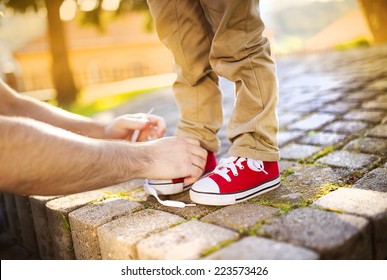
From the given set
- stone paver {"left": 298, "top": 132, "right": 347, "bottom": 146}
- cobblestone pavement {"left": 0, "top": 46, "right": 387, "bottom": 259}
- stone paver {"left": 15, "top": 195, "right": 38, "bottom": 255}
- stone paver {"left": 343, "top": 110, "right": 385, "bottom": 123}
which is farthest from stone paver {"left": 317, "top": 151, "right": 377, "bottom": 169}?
stone paver {"left": 15, "top": 195, "right": 38, "bottom": 255}

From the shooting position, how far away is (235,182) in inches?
59.1

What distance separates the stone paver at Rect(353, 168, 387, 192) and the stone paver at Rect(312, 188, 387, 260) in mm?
59

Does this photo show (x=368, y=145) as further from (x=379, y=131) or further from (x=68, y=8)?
(x=68, y=8)

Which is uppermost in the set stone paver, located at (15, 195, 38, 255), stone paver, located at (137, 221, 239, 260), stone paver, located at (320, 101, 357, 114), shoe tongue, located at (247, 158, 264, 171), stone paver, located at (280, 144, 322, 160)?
shoe tongue, located at (247, 158, 264, 171)

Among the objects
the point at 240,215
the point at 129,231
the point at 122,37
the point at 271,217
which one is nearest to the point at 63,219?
the point at 129,231

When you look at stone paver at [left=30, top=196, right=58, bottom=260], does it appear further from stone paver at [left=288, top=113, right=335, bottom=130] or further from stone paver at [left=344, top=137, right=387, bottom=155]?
stone paver at [left=288, top=113, right=335, bottom=130]

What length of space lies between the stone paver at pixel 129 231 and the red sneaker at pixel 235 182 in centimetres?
16

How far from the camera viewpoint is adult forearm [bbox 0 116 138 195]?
3.79 feet

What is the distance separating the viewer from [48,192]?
1.27 meters

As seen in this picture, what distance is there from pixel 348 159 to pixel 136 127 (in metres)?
1.13

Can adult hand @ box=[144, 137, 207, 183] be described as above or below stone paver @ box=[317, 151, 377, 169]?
above

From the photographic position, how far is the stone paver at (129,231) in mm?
1271
